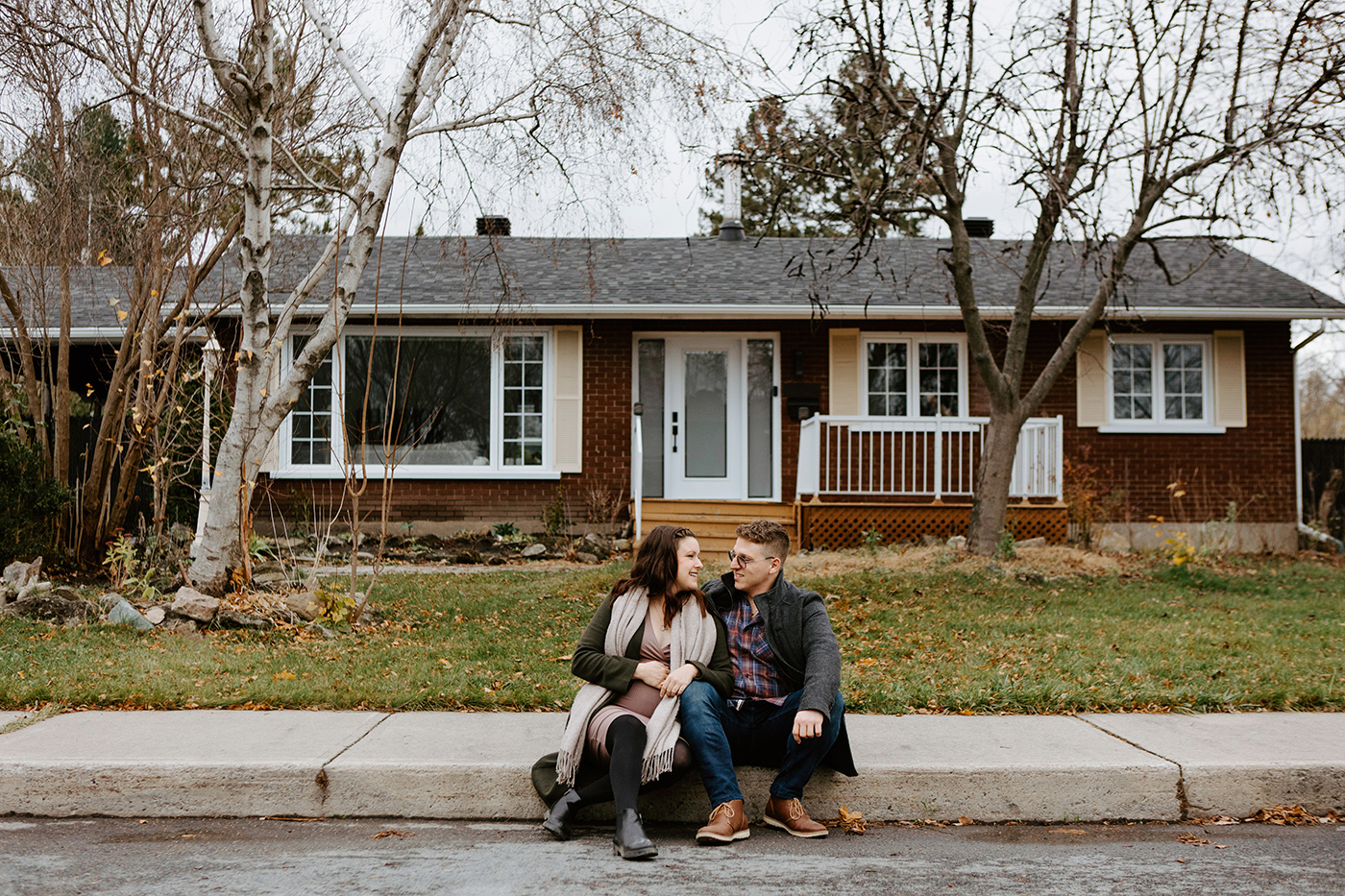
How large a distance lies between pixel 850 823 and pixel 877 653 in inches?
109

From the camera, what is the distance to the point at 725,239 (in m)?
17.0

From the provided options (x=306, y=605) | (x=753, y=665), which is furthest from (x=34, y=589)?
(x=753, y=665)

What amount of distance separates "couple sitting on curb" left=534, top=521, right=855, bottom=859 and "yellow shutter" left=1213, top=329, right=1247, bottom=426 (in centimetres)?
1166

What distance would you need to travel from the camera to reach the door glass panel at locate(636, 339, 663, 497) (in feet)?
46.3

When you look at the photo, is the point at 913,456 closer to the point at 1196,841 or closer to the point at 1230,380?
the point at 1230,380

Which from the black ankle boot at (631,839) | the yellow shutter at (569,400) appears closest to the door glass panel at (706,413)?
the yellow shutter at (569,400)

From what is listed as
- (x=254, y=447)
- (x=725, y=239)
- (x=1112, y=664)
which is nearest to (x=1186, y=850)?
(x=1112, y=664)

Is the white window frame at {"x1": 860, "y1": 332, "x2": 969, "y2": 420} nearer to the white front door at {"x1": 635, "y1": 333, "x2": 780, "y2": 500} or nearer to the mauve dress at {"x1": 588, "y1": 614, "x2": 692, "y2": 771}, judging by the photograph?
the white front door at {"x1": 635, "y1": 333, "x2": 780, "y2": 500}

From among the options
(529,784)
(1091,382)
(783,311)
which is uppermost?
(783,311)

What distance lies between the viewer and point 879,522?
12.5 m

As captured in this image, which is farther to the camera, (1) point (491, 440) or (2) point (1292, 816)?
(1) point (491, 440)

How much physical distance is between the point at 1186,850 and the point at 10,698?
5574mm

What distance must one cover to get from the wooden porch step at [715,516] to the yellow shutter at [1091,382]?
165 inches

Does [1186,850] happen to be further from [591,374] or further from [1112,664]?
[591,374]
